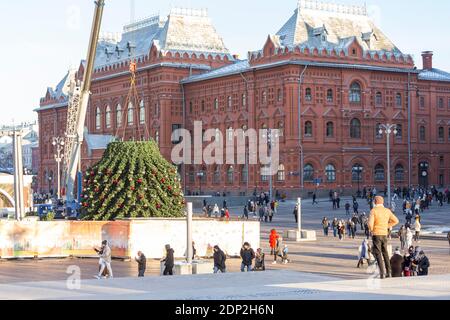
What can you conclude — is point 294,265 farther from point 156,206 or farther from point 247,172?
point 247,172

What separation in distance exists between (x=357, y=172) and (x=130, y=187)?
47876 mm

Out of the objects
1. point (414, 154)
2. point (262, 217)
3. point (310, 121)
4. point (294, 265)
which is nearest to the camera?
point (294, 265)

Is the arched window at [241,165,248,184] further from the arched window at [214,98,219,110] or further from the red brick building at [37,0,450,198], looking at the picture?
the arched window at [214,98,219,110]

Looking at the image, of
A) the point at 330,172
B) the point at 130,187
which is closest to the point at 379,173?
the point at 330,172

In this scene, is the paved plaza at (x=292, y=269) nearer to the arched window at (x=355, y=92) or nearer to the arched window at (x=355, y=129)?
the arched window at (x=355, y=129)

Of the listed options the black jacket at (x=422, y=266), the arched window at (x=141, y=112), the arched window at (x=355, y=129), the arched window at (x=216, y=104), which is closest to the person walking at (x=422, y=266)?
the black jacket at (x=422, y=266)

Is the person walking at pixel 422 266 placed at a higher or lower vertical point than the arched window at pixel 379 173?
lower

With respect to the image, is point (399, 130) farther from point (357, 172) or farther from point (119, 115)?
point (119, 115)

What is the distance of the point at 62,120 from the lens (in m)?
125

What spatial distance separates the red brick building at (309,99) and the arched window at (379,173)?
11 centimetres

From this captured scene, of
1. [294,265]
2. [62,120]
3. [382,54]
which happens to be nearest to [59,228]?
[294,265]

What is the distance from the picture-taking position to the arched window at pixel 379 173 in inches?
3472

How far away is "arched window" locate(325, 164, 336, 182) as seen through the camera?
85.2 meters
